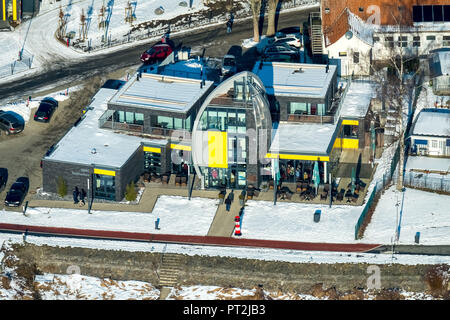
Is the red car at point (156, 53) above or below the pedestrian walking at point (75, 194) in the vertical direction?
above

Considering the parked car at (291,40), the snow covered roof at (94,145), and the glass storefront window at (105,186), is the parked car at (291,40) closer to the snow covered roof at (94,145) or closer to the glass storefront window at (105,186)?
the snow covered roof at (94,145)

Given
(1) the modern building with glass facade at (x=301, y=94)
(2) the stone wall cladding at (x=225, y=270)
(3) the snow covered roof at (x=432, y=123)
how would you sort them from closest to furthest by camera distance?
(2) the stone wall cladding at (x=225, y=270), (1) the modern building with glass facade at (x=301, y=94), (3) the snow covered roof at (x=432, y=123)

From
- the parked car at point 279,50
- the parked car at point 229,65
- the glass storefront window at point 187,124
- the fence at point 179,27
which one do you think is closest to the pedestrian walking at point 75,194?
the glass storefront window at point 187,124

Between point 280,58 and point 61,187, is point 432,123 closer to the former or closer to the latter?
point 280,58

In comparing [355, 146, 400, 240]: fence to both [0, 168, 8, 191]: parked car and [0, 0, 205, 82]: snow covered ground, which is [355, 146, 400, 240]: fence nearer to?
[0, 168, 8, 191]: parked car

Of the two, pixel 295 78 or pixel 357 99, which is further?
pixel 357 99

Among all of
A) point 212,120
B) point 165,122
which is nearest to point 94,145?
point 165,122
